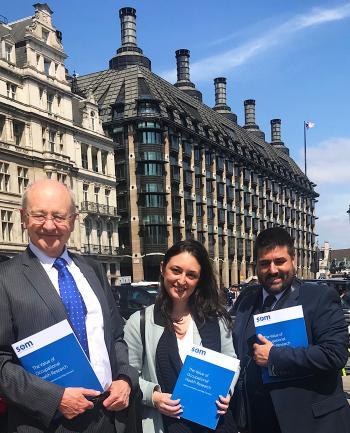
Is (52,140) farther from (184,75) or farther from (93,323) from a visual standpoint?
(184,75)

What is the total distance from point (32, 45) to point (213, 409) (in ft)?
130

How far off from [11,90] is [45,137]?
4.43 metres

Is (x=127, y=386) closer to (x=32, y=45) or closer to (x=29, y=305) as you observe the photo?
(x=29, y=305)

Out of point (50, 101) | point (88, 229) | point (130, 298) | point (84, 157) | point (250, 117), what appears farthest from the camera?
point (250, 117)

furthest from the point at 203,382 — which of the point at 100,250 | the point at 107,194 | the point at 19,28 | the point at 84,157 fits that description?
the point at 107,194

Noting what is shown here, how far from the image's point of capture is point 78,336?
2.86 meters

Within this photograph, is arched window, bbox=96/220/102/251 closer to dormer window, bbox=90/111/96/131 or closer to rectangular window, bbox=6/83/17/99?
dormer window, bbox=90/111/96/131

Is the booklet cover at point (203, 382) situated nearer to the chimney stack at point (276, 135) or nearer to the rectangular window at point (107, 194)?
the rectangular window at point (107, 194)

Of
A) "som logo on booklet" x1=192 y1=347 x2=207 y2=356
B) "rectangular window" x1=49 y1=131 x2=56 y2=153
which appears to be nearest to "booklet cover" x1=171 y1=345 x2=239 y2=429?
"som logo on booklet" x1=192 y1=347 x2=207 y2=356

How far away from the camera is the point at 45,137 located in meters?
40.2

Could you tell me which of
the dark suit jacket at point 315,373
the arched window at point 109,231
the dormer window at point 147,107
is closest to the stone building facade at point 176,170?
the dormer window at point 147,107

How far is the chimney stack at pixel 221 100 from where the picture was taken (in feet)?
310

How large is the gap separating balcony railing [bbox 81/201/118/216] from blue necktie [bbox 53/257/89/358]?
140 feet

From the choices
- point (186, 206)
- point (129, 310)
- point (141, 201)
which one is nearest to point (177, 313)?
point (129, 310)
